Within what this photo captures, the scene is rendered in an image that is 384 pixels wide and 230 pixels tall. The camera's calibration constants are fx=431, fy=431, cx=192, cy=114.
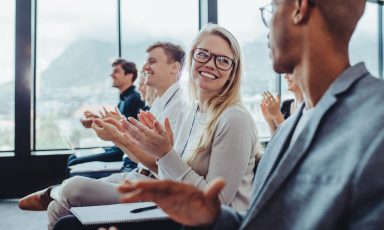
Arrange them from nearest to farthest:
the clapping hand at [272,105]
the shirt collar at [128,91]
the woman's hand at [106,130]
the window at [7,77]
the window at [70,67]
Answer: the woman's hand at [106,130], the clapping hand at [272,105], the shirt collar at [128,91], the window at [7,77], the window at [70,67]

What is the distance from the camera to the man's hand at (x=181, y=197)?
88 centimetres

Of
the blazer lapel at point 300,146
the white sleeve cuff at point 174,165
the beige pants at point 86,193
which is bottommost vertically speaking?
the beige pants at point 86,193

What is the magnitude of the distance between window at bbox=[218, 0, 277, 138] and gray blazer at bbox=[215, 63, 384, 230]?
17.4 feet

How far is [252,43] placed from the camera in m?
6.59

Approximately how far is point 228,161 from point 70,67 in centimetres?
467

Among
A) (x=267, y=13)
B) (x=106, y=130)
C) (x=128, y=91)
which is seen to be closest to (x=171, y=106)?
(x=106, y=130)

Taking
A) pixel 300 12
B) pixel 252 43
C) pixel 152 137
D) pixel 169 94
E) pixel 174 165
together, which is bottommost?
pixel 174 165

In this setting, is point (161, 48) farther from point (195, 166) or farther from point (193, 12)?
point (193, 12)

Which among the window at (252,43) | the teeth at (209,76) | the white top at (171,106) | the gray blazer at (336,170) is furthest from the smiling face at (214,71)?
the window at (252,43)

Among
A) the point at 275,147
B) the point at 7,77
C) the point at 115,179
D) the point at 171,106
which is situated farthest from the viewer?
the point at 7,77

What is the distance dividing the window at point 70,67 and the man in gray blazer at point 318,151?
16.4ft

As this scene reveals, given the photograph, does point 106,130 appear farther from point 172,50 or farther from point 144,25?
point 144,25

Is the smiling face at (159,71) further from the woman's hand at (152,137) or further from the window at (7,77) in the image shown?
the window at (7,77)

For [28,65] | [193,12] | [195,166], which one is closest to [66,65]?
[28,65]
